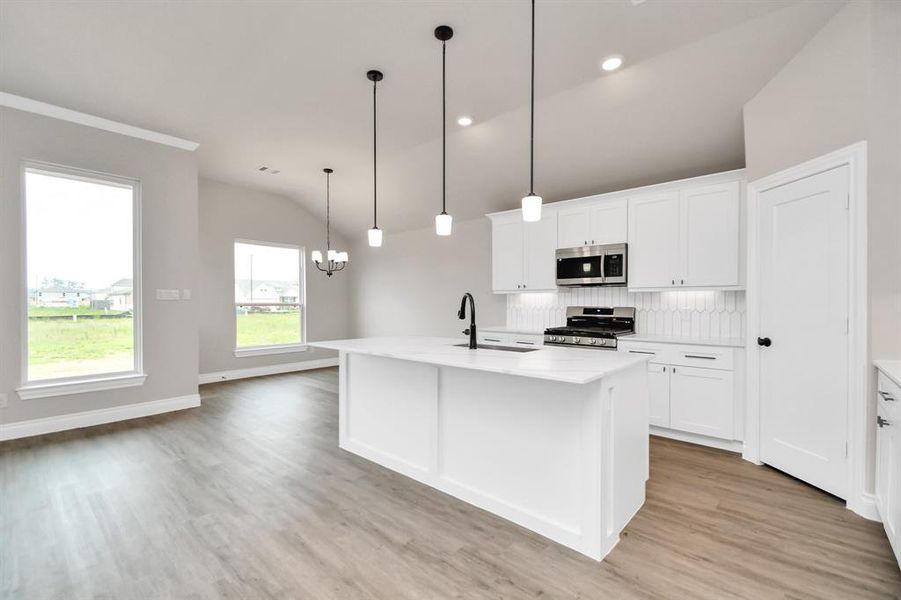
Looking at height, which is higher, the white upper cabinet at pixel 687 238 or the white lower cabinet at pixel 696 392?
the white upper cabinet at pixel 687 238

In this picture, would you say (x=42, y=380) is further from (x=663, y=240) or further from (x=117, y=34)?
(x=663, y=240)

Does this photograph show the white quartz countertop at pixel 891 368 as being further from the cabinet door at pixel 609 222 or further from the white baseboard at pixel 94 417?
the white baseboard at pixel 94 417

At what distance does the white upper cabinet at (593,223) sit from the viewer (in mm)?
4273

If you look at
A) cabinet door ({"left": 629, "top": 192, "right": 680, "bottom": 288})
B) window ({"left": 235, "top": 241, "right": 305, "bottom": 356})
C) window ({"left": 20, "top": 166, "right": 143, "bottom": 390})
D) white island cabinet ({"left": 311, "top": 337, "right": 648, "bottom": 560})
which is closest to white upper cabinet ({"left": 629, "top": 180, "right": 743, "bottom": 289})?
cabinet door ({"left": 629, "top": 192, "right": 680, "bottom": 288})

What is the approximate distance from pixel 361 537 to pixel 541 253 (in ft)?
12.2

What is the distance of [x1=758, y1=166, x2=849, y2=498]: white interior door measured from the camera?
99.8 inches

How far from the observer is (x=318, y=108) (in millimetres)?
3887

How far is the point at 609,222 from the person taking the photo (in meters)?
4.35

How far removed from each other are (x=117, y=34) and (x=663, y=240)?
15.8ft

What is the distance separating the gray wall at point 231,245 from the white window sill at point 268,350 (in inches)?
2.6

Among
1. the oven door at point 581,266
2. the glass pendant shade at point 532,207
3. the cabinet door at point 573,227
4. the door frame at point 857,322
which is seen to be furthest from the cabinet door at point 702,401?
the glass pendant shade at point 532,207

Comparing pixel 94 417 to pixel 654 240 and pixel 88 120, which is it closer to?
pixel 88 120

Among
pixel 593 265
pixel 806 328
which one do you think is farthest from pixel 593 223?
pixel 806 328

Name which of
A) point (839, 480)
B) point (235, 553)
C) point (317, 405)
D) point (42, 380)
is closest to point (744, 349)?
point (839, 480)
